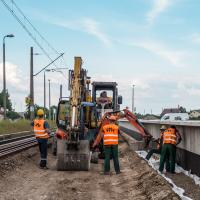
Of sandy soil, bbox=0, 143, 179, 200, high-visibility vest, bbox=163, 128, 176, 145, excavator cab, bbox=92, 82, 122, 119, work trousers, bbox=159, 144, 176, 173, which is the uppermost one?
excavator cab, bbox=92, 82, 122, 119

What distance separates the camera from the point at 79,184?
13.9 m

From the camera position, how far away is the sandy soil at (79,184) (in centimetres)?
1167

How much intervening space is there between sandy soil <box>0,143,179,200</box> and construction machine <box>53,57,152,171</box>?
0.59m

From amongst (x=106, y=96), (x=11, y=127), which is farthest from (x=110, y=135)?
(x=11, y=127)

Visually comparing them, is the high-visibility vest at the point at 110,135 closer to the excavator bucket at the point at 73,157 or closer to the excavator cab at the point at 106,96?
the excavator bucket at the point at 73,157

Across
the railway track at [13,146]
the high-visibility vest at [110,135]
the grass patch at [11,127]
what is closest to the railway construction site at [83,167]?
the high-visibility vest at [110,135]

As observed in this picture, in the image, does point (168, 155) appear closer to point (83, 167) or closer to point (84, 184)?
point (83, 167)

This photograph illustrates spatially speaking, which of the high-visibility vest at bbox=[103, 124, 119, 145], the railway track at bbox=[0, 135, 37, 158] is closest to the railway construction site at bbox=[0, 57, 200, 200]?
the high-visibility vest at bbox=[103, 124, 119, 145]

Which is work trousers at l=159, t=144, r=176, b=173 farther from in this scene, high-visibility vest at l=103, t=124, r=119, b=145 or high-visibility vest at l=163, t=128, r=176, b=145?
high-visibility vest at l=103, t=124, r=119, b=145

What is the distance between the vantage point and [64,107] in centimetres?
2045

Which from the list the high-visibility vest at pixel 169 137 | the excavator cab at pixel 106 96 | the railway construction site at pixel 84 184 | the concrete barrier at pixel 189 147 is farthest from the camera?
the excavator cab at pixel 106 96

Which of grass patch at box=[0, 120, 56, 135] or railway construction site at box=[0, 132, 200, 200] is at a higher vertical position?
grass patch at box=[0, 120, 56, 135]

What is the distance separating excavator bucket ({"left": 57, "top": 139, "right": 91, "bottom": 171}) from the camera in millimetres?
17031

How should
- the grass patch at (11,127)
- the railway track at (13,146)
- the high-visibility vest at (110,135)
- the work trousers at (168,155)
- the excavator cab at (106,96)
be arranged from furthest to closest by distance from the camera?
the grass patch at (11,127) < the excavator cab at (106,96) < the railway track at (13,146) < the high-visibility vest at (110,135) < the work trousers at (168,155)
